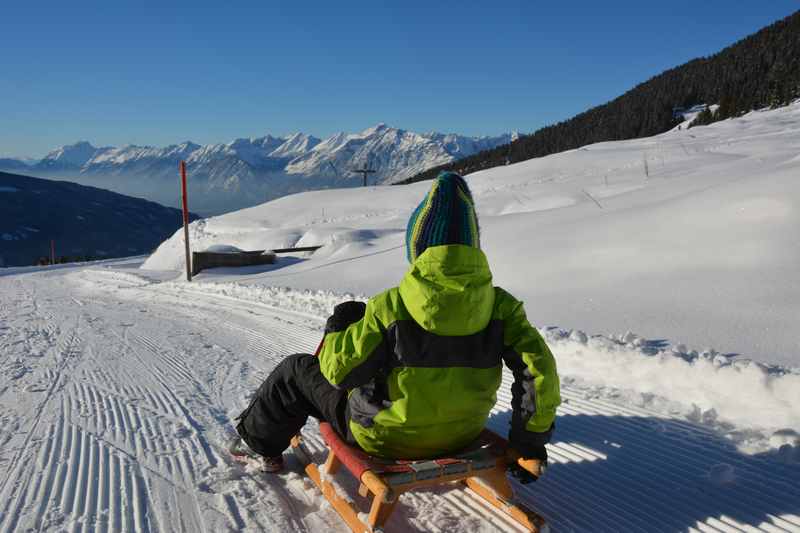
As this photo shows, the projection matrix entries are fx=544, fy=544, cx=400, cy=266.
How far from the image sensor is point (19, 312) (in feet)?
31.5

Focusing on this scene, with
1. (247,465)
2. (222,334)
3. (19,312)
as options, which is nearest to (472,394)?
(247,465)

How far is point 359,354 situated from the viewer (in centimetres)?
215

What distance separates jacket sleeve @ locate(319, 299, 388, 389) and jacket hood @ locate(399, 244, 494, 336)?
6.2 inches

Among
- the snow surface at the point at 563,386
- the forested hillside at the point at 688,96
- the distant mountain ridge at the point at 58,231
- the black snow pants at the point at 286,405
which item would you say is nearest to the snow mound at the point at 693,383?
the snow surface at the point at 563,386

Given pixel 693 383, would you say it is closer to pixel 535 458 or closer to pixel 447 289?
pixel 535 458

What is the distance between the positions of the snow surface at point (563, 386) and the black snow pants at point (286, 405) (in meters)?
0.21

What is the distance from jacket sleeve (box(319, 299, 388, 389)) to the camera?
2.14m

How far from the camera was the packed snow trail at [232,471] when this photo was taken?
247 centimetres

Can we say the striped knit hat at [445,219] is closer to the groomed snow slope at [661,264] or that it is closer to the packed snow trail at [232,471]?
the packed snow trail at [232,471]

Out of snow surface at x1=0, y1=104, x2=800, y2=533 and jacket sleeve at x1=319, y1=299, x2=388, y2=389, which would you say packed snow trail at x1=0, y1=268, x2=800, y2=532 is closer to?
snow surface at x1=0, y1=104, x2=800, y2=533

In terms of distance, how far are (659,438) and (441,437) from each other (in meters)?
1.60

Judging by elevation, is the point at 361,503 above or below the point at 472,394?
below

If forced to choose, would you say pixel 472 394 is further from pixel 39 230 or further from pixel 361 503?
pixel 39 230

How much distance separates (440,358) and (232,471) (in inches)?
62.3
